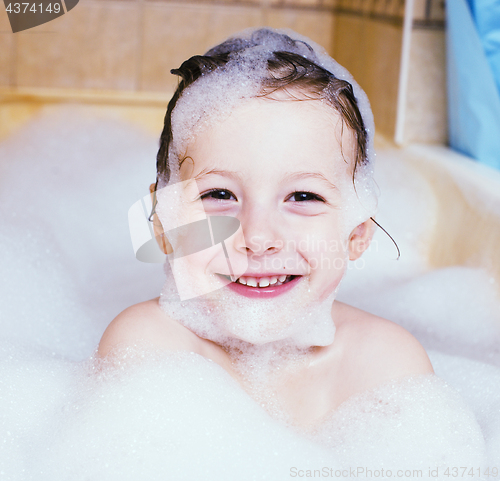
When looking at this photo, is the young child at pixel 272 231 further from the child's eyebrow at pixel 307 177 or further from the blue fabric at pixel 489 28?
the blue fabric at pixel 489 28

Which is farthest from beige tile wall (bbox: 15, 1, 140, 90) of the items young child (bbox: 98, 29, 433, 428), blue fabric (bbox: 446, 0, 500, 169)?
young child (bbox: 98, 29, 433, 428)

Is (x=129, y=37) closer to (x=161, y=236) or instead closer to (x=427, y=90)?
(x=427, y=90)

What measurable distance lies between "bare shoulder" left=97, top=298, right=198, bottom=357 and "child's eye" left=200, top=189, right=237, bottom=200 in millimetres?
204

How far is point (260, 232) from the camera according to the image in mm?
850

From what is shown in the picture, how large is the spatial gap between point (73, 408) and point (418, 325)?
0.78 m

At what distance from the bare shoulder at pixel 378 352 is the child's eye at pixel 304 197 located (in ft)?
0.82

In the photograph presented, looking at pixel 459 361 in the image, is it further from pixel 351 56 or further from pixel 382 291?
pixel 351 56

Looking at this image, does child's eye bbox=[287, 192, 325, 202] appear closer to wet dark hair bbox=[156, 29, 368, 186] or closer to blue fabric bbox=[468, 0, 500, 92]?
wet dark hair bbox=[156, 29, 368, 186]

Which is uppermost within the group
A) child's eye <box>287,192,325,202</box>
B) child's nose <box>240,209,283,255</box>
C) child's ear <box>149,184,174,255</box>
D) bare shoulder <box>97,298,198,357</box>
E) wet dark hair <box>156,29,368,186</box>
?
wet dark hair <box>156,29,368,186</box>

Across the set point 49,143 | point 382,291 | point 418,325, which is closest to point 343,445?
point 418,325

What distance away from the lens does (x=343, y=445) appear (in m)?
0.93

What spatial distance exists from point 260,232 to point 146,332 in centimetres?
23

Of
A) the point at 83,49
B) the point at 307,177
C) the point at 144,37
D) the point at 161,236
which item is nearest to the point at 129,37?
the point at 144,37

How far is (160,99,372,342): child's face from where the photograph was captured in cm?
87
